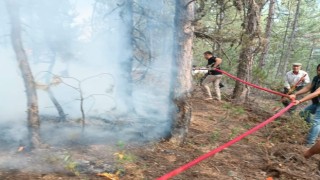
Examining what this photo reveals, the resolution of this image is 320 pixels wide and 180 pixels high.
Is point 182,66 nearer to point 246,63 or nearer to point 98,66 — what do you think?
point 98,66

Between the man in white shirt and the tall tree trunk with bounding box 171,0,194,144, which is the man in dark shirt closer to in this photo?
the man in white shirt

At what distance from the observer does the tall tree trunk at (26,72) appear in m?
4.32

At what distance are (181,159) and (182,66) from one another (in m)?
1.52

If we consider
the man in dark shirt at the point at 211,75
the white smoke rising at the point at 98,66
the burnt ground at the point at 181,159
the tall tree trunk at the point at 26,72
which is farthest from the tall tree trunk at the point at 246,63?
the tall tree trunk at the point at 26,72

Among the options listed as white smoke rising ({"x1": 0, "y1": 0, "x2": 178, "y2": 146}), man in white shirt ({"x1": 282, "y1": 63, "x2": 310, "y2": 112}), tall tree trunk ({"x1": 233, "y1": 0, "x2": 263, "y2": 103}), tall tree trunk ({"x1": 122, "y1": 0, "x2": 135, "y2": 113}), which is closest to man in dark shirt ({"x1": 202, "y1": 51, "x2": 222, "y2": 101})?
tall tree trunk ({"x1": 233, "y1": 0, "x2": 263, "y2": 103})

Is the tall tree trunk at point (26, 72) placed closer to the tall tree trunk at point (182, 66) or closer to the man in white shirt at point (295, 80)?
the tall tree trunk at point (182, 66)

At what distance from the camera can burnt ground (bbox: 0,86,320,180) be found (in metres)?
4.07

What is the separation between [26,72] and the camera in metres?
4.41

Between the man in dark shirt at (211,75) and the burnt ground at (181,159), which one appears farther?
the man in dark shirt at (211,75)

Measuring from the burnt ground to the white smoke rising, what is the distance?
671 millimetres

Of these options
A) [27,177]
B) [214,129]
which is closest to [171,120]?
[214,129]

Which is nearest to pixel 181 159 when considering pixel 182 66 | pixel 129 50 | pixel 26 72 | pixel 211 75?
pixel 182 66

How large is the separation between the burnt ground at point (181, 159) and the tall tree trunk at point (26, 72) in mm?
292

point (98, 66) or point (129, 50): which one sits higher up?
point (129, 50)
